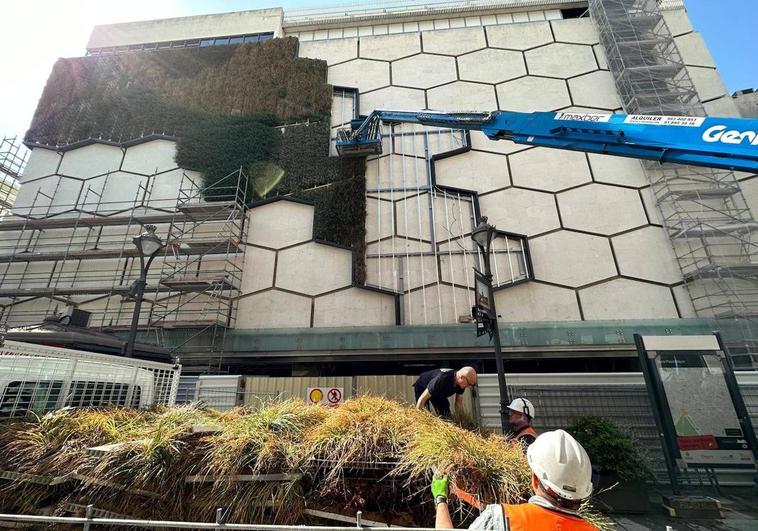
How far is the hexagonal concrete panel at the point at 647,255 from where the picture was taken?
1048 centimetres

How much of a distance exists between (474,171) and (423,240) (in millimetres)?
3230

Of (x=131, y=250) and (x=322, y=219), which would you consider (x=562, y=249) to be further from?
(x=131, y=250)

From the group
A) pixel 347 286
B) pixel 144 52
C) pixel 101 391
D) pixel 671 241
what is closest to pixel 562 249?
pixel 671 241

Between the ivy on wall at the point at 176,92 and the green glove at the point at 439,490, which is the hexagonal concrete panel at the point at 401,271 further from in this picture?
the green glove at the point at 439,490

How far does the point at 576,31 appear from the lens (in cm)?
1488

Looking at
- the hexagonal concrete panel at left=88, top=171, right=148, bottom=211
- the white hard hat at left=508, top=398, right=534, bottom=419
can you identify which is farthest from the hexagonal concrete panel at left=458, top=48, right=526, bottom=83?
the white hard hat at left=508, top=398, right=534, bottom=419

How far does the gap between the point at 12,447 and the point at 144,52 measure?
19.4 meters

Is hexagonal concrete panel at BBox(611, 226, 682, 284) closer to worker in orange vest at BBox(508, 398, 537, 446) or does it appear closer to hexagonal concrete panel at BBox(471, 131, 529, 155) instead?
hexagonal concrete panel at BBox(471, 131, 529, 155)

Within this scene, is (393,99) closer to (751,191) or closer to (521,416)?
(751,191)

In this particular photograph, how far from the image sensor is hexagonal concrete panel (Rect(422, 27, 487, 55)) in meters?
15.1

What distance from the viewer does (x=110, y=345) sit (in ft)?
24.9

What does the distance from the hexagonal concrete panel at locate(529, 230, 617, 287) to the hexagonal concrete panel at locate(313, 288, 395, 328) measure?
180 inches

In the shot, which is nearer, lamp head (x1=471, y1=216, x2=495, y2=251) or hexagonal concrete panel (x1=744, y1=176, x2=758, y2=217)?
lamp head (x1=471, y1=216, x2=495, y2=251)

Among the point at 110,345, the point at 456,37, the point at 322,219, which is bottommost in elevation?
the point at 110,345
